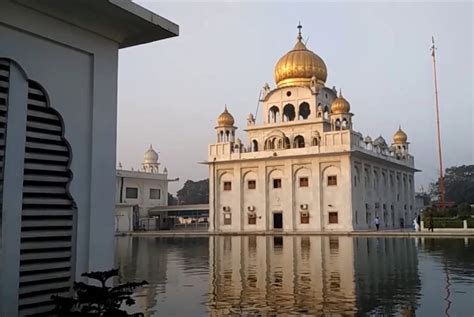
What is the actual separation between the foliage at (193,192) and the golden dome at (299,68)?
4589cm

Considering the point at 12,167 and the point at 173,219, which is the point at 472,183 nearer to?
the point at 173,219

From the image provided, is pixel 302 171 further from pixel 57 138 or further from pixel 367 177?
pixel 57 138

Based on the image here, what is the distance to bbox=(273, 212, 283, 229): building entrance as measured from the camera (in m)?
42.2

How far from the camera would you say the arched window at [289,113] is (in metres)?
45.7

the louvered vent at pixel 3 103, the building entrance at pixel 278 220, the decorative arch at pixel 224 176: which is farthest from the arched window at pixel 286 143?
the louvered vent at pixel 3 103

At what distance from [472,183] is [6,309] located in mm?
76917

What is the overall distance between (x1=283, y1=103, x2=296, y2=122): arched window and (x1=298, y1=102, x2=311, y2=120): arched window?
647mm

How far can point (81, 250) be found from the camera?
211 inches

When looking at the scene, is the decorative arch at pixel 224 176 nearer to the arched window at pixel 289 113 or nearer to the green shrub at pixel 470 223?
the arched window at pixel 289 113

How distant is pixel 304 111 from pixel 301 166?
626cm

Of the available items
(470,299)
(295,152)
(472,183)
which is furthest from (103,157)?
(472,183)

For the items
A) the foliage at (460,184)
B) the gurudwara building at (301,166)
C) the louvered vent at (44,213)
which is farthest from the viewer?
the foliage at (460,184)

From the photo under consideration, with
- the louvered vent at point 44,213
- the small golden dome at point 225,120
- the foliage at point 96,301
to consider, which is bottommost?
the foliage at point 96,301

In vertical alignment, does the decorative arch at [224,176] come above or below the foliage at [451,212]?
above
